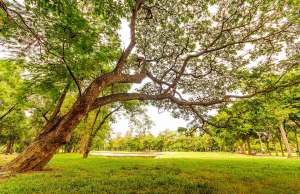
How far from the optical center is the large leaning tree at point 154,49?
37.8 feet

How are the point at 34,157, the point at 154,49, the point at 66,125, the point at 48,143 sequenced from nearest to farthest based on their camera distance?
the point at 66,125 → the point at 48,143 → the point at 34,157 → the point at 154,49

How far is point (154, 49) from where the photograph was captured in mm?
17312

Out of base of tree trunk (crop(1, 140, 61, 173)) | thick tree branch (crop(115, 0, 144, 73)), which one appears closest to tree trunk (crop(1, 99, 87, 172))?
base of tree trunk (crop(1, 140, 61, 173))

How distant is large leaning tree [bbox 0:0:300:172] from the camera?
1152 centimetres

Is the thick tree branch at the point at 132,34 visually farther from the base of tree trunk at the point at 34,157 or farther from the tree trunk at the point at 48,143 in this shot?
the base of tree trunk at the point at 34,157

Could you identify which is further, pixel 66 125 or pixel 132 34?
pixel 132 34

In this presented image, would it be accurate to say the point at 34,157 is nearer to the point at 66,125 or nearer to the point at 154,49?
the point at 66,125

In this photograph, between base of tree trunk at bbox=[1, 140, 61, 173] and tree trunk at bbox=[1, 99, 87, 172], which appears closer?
tree trunk at bbox=[1, 99, 87, 172]

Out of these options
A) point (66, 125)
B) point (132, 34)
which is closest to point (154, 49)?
point (132, 34)

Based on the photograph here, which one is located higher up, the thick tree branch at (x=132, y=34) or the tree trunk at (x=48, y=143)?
the thick tree branch at (x=132, y=34)

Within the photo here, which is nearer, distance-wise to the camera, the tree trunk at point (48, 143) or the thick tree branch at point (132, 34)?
the thick tree branch at point (132, 34)

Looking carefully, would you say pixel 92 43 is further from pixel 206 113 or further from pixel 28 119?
pixel 28 119

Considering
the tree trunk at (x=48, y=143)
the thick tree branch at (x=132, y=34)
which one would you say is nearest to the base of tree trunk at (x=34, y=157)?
the tree trunk at (x=48, y=143)

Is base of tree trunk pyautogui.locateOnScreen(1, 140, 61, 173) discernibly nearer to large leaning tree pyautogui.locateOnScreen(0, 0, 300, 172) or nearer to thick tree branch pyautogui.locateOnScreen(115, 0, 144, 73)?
large leaning tree pyautogui.locateOnScreen(0, 0, 300, 172)
